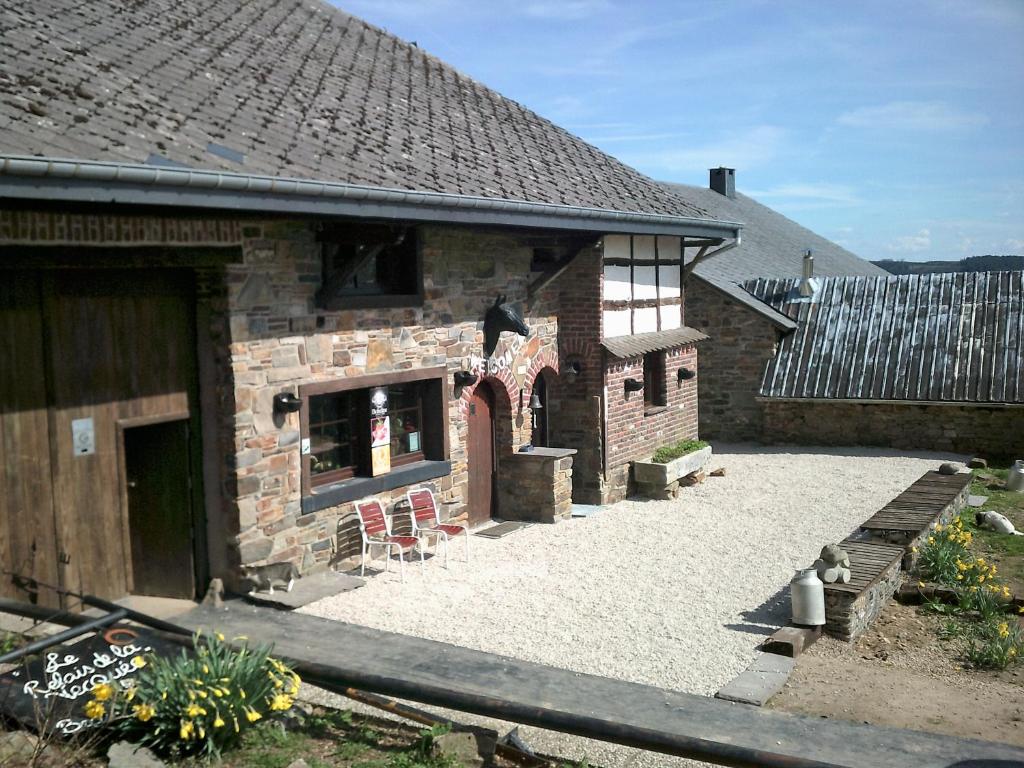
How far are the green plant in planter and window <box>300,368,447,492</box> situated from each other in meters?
3.83

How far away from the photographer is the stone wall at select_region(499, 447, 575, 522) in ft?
38.9

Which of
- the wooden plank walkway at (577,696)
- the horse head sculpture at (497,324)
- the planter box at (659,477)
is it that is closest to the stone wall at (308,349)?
the horse head sculpture at (497,324)

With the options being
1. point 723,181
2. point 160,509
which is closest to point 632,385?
point 160,509

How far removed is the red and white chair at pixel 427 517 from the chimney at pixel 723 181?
2132 cm

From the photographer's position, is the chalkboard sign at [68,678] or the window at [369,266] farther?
the window at [369,266]

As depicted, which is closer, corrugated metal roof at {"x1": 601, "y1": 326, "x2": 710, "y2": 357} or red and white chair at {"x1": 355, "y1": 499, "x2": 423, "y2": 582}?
red and white chair at {"x1": 355, "y1": 499, "x2": 423, "y2": 582}

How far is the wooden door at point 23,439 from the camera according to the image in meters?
6.85

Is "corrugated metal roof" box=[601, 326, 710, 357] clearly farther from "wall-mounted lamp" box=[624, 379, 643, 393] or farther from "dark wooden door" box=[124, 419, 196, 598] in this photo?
"dark wooden door" box=[124, 419, 196, 598]

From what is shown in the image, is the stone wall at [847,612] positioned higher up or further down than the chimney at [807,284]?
further down

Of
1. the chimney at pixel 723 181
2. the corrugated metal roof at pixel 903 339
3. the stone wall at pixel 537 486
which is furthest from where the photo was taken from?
the chimney at pixel 723 181

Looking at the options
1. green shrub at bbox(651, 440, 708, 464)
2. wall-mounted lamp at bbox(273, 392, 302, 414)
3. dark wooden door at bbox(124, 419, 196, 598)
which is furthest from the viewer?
green shrub at bbox(651, 440, 708, 464)

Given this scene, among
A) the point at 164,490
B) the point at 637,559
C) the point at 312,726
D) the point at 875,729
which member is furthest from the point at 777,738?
the point at 164,490

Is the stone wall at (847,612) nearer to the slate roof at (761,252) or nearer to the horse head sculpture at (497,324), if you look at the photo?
the horse head sculpture at (497,324)

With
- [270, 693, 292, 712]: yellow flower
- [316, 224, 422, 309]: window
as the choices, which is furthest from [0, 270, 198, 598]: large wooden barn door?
[270, 693, 292, 712]: yellow flower
